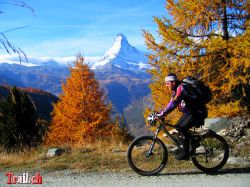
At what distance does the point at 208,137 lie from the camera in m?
6.44

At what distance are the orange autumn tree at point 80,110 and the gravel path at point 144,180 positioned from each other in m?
18.9

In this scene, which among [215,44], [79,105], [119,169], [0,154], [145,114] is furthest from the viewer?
[79,105]

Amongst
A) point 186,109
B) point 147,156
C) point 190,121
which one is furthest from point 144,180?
point 186,109

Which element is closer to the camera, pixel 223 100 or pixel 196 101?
pixel 196 101

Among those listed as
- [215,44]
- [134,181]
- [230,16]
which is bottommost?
[134,181]

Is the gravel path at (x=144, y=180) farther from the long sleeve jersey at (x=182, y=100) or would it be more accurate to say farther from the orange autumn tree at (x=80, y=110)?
the orange autumn tree at (x=80, y=110)

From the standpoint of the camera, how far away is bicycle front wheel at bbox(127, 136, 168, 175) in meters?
6.34

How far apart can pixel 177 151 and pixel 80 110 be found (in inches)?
797

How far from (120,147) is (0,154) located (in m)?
3.13

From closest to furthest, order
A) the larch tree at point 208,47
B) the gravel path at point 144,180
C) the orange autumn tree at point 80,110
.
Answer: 1. the gravel path at point 144,180
2. the larch tree at point 208,47
3. the orange autumn tree at point 80,110

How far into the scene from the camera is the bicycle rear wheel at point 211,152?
638 centimetres

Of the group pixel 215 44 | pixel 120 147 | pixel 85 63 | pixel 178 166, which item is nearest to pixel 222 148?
pixel 178 166

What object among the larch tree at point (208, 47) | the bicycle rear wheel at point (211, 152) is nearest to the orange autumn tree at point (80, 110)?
the larch tree at point (208, 47)

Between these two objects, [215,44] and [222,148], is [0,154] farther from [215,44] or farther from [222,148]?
[215,44]
